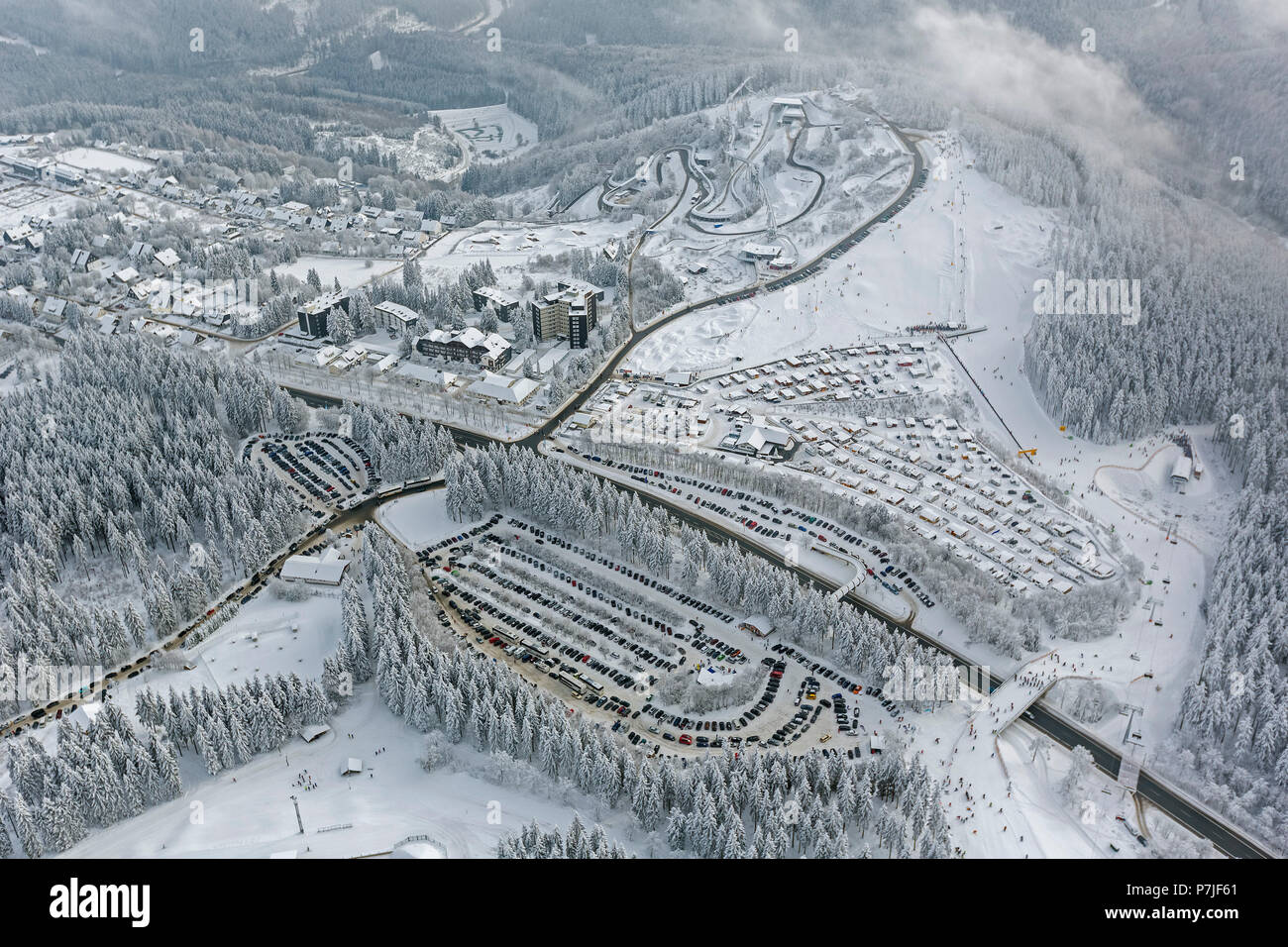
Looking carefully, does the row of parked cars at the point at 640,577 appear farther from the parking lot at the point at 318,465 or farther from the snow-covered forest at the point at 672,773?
the parking lot at the point at 318,465

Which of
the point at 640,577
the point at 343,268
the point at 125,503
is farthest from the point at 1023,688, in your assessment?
the point at 343,268

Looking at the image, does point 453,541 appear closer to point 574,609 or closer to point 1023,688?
point 574,609

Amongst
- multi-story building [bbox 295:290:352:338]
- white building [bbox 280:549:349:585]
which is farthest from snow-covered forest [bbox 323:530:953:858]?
multi-story building [bbox 295:290:352:338]

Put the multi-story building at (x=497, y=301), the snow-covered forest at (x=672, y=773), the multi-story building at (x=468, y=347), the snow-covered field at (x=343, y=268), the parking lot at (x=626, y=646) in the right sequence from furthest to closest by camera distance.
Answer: the snow-covered field at (x=343, y=268)
the multi-story building at (x=497, y=301)
the multi-story building at (x=468, y=347)
the parking lot at (x=626, y=646)
the snow-covered forest at (x=672, y=773)

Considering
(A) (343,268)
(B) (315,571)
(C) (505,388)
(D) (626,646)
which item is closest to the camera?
(D) (626,646)

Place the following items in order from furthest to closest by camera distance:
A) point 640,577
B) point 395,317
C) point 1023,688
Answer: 1. point 395,317
2. point 640,577
3. point 1023,688

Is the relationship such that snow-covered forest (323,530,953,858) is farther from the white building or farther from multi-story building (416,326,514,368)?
multi-story building (416,326,514,368)

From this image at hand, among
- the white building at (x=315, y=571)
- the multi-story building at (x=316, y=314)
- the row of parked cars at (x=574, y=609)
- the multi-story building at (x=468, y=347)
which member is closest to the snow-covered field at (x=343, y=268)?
the multi-story building at (x=316, y=314)

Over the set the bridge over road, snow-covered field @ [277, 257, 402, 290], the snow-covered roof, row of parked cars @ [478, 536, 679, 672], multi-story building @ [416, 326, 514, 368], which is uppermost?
snow-covered field @ [277, 257, 402, 290]

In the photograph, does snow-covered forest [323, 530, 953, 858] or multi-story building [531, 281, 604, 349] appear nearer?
snow-covered forest [323, 530, 953, 858]
